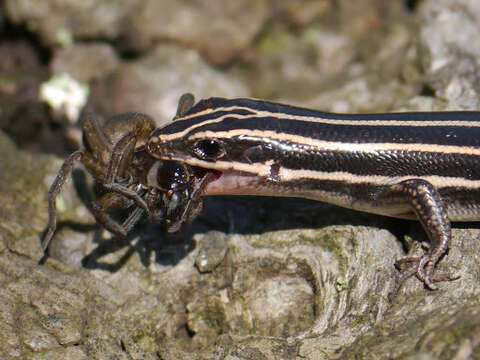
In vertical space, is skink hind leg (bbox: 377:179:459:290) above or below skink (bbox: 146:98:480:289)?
below

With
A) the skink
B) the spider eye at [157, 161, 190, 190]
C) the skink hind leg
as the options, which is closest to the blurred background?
the skink

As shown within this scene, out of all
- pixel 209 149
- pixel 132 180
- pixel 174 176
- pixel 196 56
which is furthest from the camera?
pixel 196 56

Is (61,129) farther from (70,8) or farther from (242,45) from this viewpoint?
(242,45)

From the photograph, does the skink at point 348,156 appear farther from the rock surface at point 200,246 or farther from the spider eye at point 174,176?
the rock surface at point 200,246

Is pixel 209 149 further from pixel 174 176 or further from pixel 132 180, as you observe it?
pixel 132 180

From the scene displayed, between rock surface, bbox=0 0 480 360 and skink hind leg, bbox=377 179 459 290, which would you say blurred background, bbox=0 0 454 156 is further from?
skink hind leg, bbox=377 179 459 290

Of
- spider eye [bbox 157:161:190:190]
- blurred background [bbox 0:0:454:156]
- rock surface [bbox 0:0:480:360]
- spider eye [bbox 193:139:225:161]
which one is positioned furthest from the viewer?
blurred background [bbox 0:0:454:156]

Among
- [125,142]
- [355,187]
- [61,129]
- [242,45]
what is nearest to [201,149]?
[125,142]

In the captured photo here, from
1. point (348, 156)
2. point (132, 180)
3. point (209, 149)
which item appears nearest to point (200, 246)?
point (132, 180)
